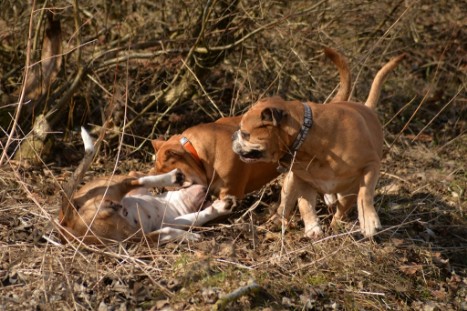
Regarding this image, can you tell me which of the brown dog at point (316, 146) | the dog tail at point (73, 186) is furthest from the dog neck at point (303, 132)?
the dog tail at point (73, 186)

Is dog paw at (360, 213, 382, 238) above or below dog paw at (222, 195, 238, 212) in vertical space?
above

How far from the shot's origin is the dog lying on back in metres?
6.28

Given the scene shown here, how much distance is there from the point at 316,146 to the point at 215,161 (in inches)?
55.3

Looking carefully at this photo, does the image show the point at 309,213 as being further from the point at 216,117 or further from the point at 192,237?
the point at 216,117

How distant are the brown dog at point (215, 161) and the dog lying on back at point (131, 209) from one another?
21cm

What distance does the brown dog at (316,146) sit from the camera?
6348 mm

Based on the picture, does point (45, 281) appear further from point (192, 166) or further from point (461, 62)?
point (461, 62)

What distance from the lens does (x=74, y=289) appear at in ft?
17.7

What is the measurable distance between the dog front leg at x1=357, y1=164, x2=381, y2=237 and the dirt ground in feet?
0.45

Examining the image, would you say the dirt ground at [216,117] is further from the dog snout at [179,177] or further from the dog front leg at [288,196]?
the dog snout at [179,177]

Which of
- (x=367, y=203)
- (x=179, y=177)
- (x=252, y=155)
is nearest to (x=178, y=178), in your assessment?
(x=179, y=177)

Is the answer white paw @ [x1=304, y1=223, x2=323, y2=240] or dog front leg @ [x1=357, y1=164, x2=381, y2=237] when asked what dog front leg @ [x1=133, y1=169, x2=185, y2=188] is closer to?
white paw @ [x1=304, y1=223, x2=323, y2=240]

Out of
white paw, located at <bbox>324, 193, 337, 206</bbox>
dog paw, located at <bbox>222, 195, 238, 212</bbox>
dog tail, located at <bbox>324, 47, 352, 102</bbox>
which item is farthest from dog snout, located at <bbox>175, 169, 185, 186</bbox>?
dog tail, located at <bbox>324, 47, 352, 102</bbox>

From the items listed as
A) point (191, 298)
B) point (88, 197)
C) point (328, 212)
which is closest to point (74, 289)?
point (191, 298)
